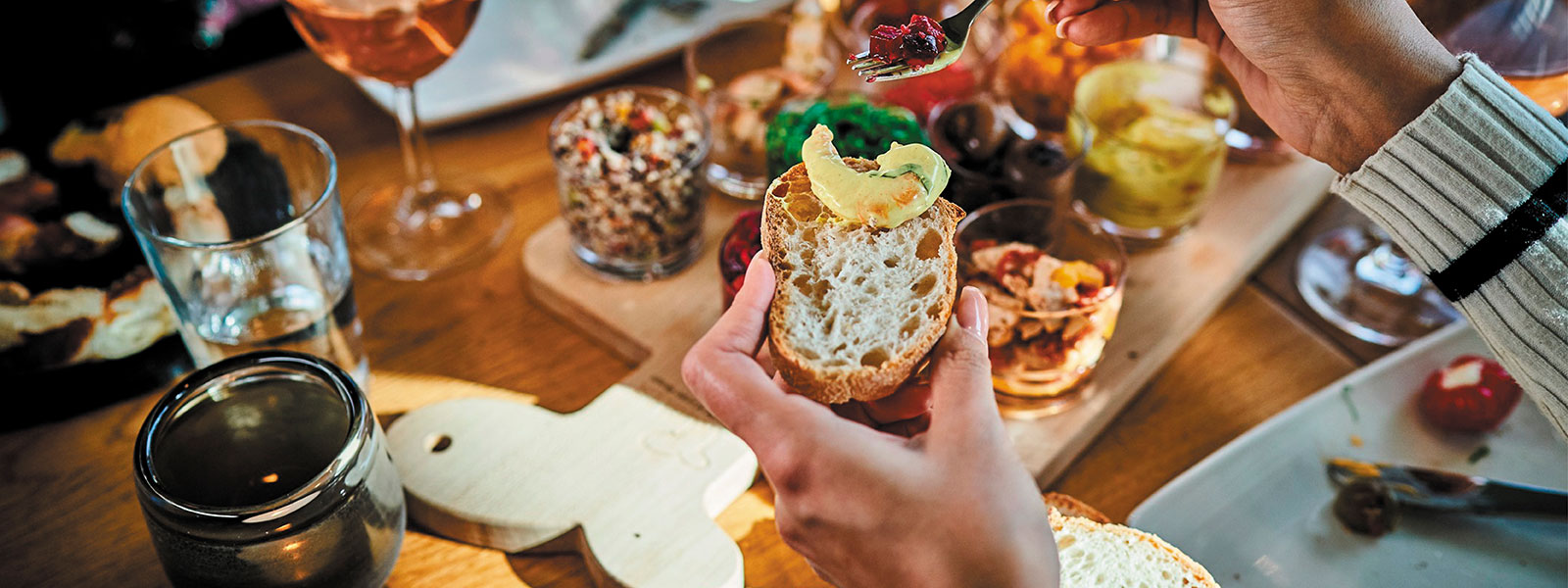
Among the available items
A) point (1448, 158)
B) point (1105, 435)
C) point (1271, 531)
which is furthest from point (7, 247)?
point (1448, 158)

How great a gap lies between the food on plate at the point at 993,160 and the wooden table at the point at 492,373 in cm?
26

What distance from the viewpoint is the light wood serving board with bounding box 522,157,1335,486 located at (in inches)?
41.7

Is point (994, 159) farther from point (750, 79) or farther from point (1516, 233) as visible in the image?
point (1516, 233)

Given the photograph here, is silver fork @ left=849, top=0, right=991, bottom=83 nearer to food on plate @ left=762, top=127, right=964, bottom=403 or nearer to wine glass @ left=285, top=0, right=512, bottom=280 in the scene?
food on plate @ left=762, top=127, right=964, bottom=403

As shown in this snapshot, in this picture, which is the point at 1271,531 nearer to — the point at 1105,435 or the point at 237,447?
the point at 1105,435

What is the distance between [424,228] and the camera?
1269 millimetres

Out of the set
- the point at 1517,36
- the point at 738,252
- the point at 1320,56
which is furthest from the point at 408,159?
the point at 1517,36

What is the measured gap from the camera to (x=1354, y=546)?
0.96 m

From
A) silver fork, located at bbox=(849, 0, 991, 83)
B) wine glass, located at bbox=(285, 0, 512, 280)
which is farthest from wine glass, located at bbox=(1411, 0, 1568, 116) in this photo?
wine glass, located at bbox=(285, 0, 512, 280)

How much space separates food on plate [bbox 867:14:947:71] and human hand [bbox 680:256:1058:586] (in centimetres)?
31

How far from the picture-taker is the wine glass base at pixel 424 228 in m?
1.23

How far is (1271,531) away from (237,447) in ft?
3.04

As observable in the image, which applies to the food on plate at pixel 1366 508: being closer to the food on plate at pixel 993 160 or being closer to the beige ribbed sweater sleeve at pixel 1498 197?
the beige ribbed sweater sleeve at pixel 1498 197

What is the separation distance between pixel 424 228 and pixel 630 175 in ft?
1.13
